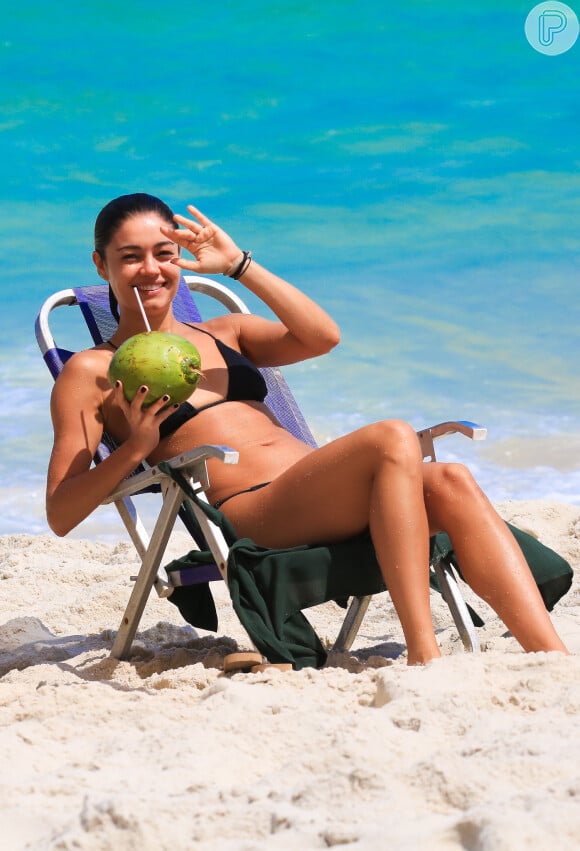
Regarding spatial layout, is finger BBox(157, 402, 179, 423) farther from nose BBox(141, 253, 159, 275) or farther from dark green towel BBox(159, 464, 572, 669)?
nose BBox(141, 253, 159, 275)

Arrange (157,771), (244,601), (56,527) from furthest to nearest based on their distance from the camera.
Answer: (56,527) < (244,601) < (157,771)

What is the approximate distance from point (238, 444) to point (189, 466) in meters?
0.34

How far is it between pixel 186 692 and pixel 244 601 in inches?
15.2

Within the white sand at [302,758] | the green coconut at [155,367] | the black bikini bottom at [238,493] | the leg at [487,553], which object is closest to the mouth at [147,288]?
the green coconut at [155,367]

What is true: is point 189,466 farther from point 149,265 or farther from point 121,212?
point 121,212

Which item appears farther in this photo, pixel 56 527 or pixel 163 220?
pixel 163 220

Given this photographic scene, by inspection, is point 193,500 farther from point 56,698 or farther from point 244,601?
point 56,698

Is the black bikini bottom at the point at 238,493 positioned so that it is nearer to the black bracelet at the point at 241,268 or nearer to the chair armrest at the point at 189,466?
the chair armrest at the point at 189,466

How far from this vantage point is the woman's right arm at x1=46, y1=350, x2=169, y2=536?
3.51 metres

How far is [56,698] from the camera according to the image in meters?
3.06

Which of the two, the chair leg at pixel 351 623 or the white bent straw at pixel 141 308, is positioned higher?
the white bent straw at pixel 141 308

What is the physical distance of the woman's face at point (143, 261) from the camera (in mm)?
3883

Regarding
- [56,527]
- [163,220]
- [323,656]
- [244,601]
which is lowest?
[323,656]

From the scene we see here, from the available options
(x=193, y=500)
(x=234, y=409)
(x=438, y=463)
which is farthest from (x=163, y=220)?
(x=438, y=463)
